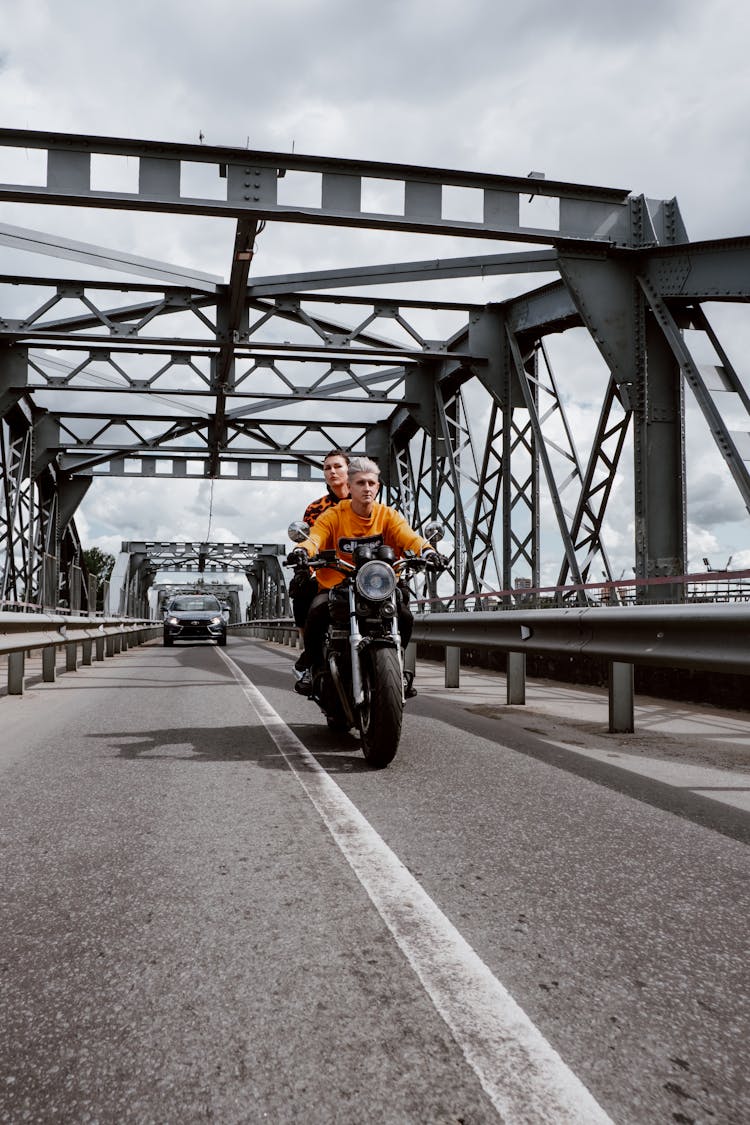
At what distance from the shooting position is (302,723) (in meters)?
6.85

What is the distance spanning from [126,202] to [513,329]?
24.1ft

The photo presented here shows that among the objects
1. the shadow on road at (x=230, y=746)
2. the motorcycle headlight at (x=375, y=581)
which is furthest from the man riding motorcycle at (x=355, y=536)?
the shadow on road at (x=230, y=746)

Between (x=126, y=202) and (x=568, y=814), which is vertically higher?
(x=126, y=202)

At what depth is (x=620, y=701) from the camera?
6484 mm

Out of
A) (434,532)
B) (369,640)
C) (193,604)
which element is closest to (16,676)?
(369,640)

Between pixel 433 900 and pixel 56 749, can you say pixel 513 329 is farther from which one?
pixel 433 900

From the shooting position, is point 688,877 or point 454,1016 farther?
point 688,877

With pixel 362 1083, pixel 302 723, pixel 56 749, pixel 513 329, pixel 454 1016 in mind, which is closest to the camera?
pixel 362 1083

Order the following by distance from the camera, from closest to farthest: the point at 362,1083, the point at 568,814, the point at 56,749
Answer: the point at 362,1083, the point at 568,814, the point at 56,749

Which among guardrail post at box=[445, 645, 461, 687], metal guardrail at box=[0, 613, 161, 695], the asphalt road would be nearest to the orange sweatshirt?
the asphalt road

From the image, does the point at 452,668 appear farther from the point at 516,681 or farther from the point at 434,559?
the point at 434,559

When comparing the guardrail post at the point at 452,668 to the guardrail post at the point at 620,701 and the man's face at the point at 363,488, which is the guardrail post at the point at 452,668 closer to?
the guardrail post at the point at 620,701

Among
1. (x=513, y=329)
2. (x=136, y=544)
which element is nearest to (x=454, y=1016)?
(x=513, y=329)

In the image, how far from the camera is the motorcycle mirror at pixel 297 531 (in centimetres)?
519
